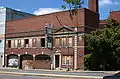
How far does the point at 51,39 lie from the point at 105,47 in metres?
13.1

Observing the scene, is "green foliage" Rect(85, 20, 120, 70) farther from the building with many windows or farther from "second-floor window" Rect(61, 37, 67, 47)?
the building with many windows

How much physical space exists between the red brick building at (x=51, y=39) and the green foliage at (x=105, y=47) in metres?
3.26

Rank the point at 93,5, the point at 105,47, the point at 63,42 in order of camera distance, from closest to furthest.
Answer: the point at 105,47 → the point at 63,42 → the point at 93,5

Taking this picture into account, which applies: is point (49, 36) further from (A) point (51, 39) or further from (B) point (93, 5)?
(B) point (93, 5)

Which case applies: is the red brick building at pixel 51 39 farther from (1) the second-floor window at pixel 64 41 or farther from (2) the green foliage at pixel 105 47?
(2) the green foliage at pixel 105 47

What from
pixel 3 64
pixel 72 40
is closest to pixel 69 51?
pixel 72 40

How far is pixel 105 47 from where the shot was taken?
44.3 meters

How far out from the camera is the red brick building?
5016 cm

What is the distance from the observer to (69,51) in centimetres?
5078

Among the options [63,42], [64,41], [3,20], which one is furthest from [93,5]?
[3,20]

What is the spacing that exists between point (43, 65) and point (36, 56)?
111 inches

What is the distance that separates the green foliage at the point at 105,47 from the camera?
43344 millimetres

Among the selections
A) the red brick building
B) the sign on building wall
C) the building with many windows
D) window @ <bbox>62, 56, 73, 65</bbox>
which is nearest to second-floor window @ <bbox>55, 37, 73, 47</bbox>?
the red brick building

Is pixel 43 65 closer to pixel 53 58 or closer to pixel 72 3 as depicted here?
pixel 53 58
